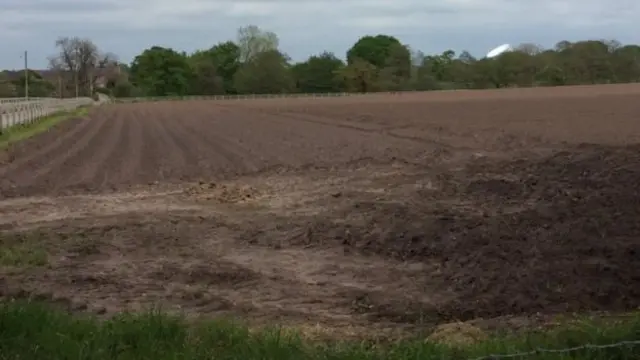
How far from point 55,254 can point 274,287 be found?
3578 millimetres

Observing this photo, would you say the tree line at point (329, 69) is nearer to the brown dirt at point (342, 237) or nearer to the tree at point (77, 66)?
the tree at point (77, 66)

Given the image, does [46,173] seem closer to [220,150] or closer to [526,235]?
[220,150]

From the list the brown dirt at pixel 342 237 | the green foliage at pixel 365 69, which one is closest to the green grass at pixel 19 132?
the brown dirt at pixel 342 237

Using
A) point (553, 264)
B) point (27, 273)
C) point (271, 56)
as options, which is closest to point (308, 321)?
point (553, 264)

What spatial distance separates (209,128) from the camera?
4547 cm

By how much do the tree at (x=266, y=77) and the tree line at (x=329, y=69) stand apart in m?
0.16

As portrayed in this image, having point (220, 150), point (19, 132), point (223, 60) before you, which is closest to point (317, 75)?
point (223, 60)

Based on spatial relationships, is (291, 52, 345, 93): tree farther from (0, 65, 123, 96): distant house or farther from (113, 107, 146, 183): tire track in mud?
(113, 107, 146, 183): tire track in mud

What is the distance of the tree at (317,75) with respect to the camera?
486ft

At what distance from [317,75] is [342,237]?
138 meters

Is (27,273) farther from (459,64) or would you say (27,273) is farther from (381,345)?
(459,64)

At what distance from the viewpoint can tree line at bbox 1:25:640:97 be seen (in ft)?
389

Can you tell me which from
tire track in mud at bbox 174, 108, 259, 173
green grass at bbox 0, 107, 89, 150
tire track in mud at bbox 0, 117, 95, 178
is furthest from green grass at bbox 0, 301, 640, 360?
green grass at bbox 0, 107, 89, 150

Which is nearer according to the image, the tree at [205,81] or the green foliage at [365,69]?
the green foliage at [365,69]
